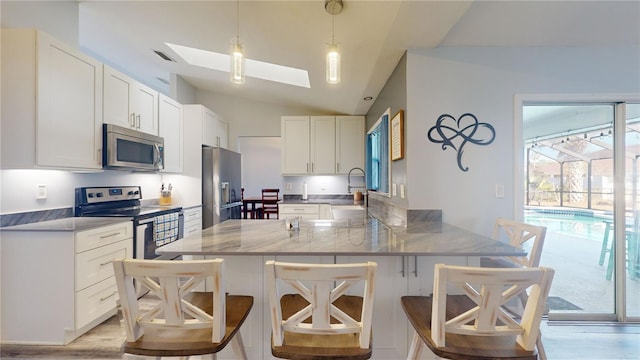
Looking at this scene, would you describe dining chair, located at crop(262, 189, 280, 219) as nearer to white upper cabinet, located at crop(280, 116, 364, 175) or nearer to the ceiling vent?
white upper cabinet, located at crop(280, 116, 364, 175)

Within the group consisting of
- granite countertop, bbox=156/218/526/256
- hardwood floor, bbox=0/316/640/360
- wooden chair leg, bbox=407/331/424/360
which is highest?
granite countertop, bbox=156/218/526/256

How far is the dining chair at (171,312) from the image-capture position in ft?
3.06

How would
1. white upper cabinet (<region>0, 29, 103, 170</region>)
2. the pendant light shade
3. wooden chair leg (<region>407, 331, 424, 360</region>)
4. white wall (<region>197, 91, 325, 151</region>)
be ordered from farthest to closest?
1. white wall (<region>197, 91, 325, 151</region>)
2. white upper cabinet (<region>0, 29, 103, 170</region>)
3. the pendant light shade
4. wooden chair leg (<region>407, 331, 424, 360</region>)

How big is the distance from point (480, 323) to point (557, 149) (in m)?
2.34

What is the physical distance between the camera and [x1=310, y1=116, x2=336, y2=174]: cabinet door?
4.66m

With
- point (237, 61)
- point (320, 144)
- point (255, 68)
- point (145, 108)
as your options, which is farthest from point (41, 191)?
point (320, 144)

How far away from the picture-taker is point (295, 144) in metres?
4.68

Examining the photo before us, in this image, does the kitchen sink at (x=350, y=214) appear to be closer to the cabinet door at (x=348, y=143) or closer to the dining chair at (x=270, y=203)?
the cabinet door at (x=348, y=143)

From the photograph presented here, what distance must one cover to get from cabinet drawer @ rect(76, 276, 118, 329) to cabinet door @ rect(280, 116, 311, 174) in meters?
2.88

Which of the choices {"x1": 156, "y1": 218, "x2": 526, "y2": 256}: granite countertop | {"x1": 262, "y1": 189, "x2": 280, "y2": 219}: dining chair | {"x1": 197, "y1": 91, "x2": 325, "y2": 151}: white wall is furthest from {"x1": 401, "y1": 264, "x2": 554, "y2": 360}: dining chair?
{"x1": 262, "y1": 189, "x2": 280, "y2": 219}: dining chair

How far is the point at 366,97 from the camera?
3.53m

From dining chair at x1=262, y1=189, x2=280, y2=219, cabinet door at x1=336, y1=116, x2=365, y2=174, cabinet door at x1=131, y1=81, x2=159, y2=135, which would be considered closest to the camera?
cabinet door at x1=131, y1=81, x2=159, y2=135

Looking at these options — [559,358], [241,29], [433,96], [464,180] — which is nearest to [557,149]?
[464,180]

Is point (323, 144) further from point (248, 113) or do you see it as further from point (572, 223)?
point (572, 223)
